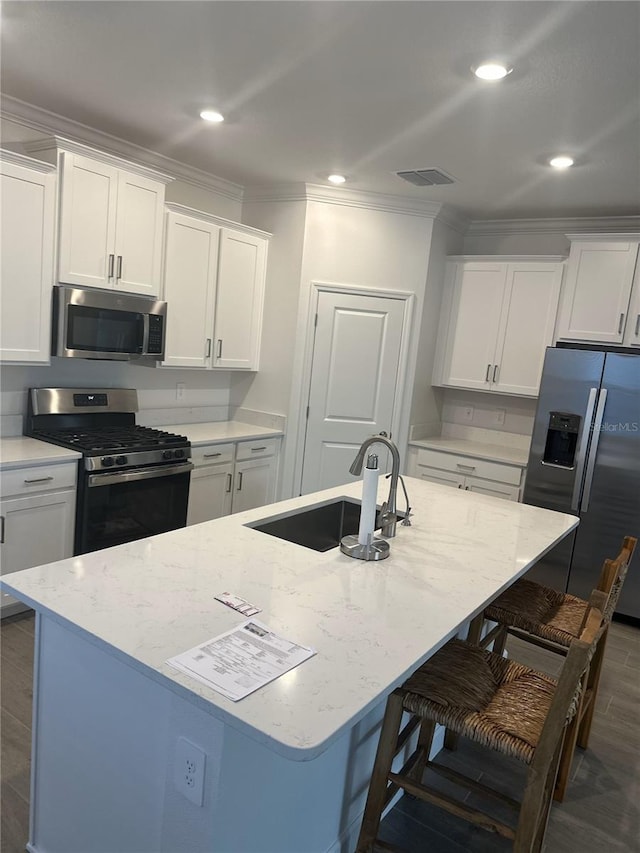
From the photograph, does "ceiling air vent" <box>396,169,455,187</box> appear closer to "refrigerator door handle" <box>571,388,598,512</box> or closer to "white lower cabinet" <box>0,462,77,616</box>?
"refrigerator door handle" <box>571,388,598,512</box>

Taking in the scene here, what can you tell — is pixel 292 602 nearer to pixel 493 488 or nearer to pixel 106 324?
pixel 106 324

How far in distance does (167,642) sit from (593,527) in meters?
3.24

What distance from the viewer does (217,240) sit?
4094 mm

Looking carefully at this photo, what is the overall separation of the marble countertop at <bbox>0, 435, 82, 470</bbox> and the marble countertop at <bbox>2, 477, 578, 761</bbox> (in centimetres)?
125

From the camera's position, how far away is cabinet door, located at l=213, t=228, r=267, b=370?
4.21 metres

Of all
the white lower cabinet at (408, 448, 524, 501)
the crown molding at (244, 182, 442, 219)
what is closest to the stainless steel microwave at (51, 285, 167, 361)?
the crown molding at (244, 182, 442, 219)

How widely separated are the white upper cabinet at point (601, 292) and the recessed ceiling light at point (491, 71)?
200cm

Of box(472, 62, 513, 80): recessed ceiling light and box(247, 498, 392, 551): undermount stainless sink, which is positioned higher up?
box(472, 62, 513, 80): recessed ceiling light

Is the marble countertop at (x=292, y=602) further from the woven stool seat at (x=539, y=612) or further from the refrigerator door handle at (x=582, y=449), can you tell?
the refrigerator door handle at (x=582, y=449)

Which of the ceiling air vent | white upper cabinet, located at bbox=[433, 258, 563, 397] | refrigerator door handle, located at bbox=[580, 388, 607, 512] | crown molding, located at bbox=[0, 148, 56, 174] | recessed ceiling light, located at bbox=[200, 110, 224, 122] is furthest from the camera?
white upper cabinet, located at bbox=[433, 258, 563, 397]

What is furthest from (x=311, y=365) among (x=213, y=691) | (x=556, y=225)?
(x=213, y=691)

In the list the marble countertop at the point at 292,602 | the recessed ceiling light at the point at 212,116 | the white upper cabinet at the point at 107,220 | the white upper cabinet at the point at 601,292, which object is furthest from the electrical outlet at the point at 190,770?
the white upper cabinet at the point at 601,292

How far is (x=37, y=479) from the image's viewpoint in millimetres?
2961

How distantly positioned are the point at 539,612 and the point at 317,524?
0.93 meters
